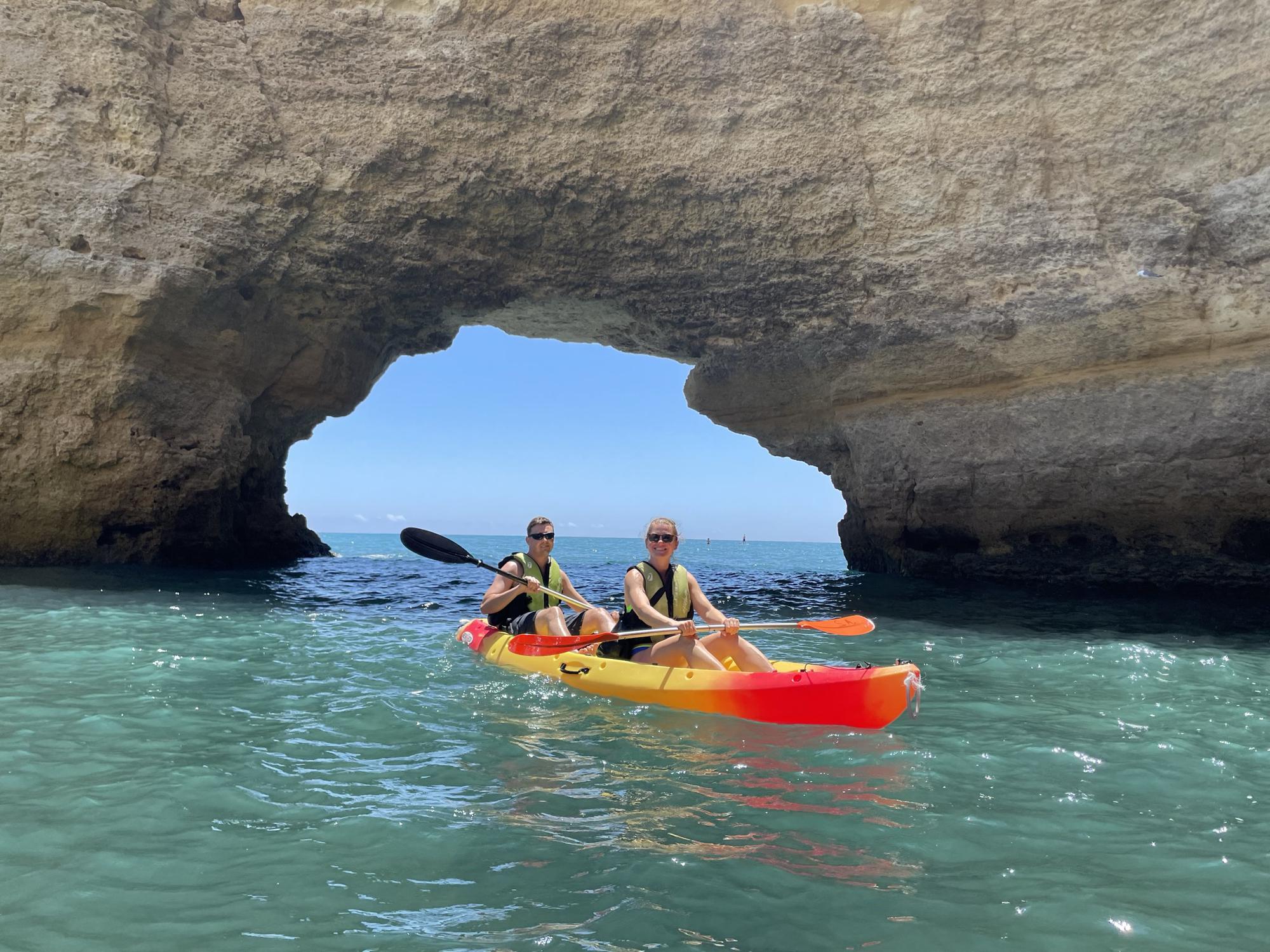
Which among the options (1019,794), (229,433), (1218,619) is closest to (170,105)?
(229,433)

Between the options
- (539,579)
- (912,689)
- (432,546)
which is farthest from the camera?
(432,546)

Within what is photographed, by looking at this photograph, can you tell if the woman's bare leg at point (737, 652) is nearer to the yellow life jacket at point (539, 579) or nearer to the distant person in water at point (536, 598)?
the distant person in water at point (536, 598)

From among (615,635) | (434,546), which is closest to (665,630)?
(615,635)

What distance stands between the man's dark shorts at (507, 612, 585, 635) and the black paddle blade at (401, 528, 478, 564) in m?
1.23

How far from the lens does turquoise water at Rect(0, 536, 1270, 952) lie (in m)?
2.77

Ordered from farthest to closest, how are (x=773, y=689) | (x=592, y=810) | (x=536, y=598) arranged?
(x=536, y=598)
(x=773, y=689)
(x=592, y=810)

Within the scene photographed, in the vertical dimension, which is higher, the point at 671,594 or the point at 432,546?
the point at 432,546

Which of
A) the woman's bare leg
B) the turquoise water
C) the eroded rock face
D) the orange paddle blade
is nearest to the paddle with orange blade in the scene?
the orange paddle blade

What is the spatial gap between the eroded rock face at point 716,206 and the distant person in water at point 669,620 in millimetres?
7911

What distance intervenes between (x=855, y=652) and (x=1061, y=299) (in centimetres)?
637

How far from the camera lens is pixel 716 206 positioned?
1316 centimetres

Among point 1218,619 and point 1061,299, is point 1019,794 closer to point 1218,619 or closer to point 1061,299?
point 1218,619

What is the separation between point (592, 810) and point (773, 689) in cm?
201

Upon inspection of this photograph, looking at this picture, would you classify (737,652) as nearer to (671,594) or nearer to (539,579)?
(671,594)
